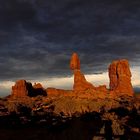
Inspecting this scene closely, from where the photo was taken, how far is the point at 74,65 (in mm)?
161500

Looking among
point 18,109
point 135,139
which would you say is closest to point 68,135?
point 135,139

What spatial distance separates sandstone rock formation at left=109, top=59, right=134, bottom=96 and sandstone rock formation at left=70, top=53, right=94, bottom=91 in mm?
14241

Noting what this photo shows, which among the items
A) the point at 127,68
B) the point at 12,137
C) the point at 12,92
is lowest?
the point at 12,137

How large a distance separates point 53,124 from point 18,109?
25909 millimetres

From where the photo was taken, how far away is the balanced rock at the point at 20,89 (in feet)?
468

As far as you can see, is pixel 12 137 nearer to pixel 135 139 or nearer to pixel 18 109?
pixel 135 139

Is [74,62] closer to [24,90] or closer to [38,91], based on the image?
[38,91]

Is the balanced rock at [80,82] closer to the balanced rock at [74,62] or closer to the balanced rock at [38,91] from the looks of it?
the balanced rock at [74,62]

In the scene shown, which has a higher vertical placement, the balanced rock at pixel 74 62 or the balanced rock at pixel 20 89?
the balanced rock at pixel 74 62

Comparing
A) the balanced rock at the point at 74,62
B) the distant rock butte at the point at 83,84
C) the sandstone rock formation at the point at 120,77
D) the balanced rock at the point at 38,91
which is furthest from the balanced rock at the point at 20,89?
the sandstone rock formation at the point at 120,77

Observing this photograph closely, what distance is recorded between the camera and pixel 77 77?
157625 millimetres

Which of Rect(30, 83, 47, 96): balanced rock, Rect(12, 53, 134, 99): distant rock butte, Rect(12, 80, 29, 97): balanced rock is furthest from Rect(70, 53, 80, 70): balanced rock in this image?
Rect(12, 80, 29, 97): balanced rock

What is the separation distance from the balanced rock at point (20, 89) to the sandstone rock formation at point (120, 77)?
142 ft

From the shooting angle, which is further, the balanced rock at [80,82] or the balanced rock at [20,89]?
the balanced rock at [80,82]
